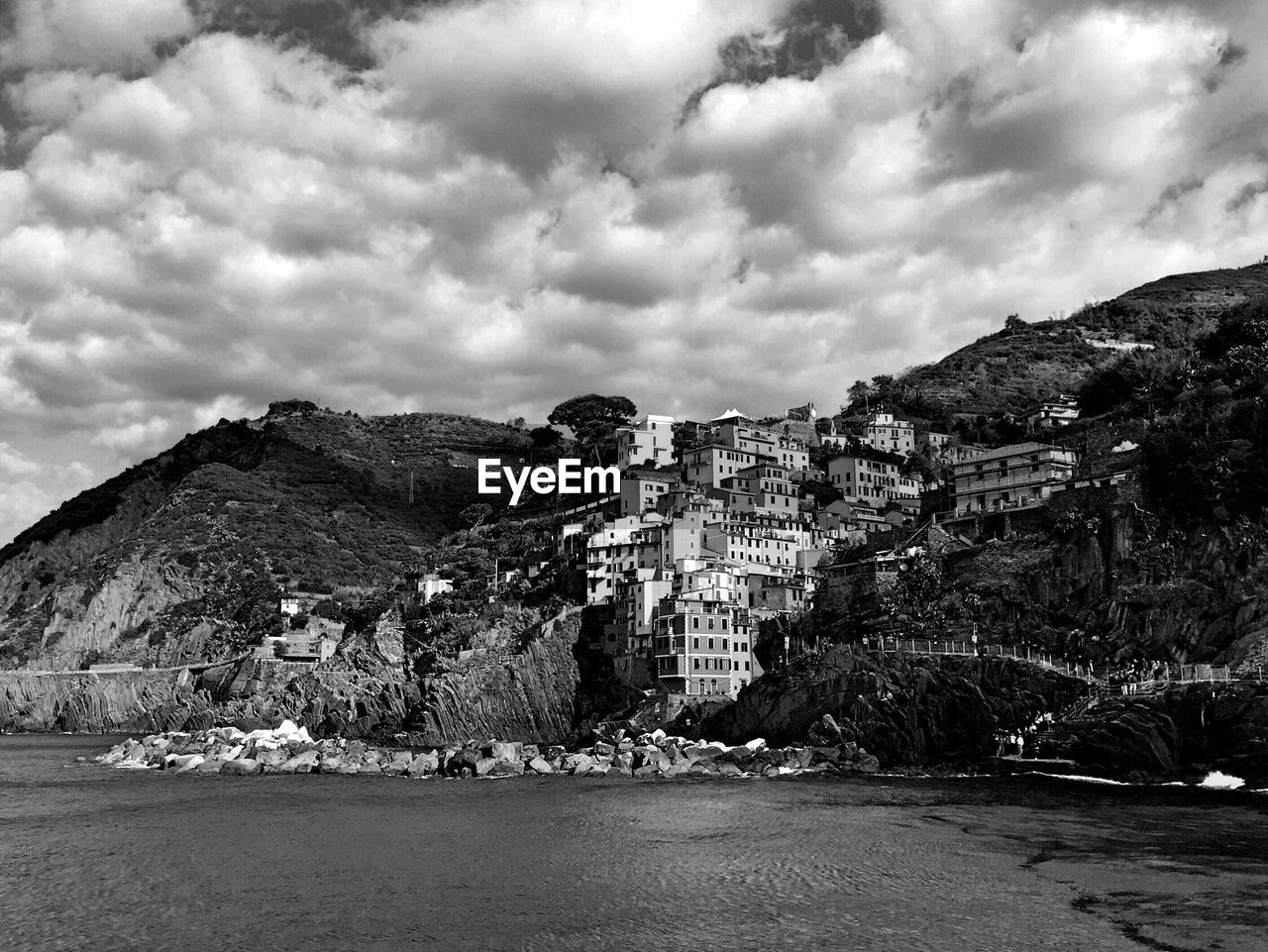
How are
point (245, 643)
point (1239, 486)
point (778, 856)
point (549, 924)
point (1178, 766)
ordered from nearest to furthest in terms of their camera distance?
1. point (549, 924)
2. point (778, 856)
3. point (1178, 766)
4. point (1239, 486)
5. point (245, 643)

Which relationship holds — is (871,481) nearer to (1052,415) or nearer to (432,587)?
(1052,415)

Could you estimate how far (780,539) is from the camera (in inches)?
4119

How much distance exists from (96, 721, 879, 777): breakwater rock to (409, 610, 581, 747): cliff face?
17.4 ft

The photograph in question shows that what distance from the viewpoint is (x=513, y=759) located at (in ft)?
247

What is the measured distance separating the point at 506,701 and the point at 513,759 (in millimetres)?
16098

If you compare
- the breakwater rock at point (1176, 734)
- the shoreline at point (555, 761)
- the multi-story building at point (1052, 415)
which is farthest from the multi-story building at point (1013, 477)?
the shoreline at point (555, 761)

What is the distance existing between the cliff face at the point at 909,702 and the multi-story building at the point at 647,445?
59276 mm

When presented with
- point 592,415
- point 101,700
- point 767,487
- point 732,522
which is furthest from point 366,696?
point 592,415

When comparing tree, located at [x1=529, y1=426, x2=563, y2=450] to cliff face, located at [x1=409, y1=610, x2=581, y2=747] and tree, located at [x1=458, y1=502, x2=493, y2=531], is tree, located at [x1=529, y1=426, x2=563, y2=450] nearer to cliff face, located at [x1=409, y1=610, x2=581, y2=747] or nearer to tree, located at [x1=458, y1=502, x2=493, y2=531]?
tree, located at [x1=458, y1=502, x2=493, y2=531]

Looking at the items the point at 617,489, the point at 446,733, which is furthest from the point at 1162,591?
the point at 617,489

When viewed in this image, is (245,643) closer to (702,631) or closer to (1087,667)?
(702,631)

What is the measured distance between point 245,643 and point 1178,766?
90039 mm

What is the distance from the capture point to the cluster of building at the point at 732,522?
88.3 m

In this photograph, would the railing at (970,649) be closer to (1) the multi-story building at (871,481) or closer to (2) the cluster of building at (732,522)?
(2) the cluster of building at (732,522)
